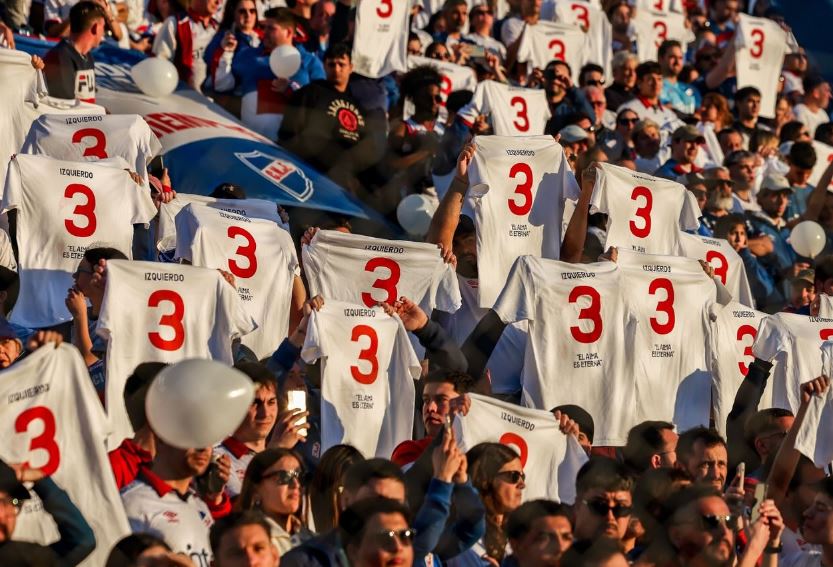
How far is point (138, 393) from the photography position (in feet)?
20.9

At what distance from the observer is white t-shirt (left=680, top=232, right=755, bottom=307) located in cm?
1006

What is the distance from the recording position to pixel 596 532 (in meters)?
6.22

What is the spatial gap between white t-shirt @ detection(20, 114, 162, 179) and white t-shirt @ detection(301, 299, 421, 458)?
1.67 metres

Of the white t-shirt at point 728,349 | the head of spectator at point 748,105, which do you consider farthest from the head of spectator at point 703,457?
the head of spectator at point 748,105

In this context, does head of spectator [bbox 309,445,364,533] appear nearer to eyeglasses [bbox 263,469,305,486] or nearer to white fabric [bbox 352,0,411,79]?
eyeglasses [bbox 263,469,305,486]

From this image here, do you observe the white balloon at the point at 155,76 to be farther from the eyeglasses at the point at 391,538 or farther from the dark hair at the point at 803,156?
the eyeglasses at the point at 391,538

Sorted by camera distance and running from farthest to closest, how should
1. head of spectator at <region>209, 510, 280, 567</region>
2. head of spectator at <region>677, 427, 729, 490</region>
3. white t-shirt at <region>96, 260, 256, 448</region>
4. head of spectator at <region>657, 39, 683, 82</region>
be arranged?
head of spectator at <region>657, 39, 683, 82</region>
white t-shirt at <region>96, 260, 256, 448</region>
head of spectator at <region>677, 427, 729, 490</region>
head of spectator at <region>209, 510, 280, 567</region>

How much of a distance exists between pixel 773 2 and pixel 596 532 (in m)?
11.5

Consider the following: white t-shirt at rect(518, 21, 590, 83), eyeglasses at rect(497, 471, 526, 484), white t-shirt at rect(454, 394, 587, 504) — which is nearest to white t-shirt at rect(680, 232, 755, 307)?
white t-shirt at rect(454, 394, 587, 504)

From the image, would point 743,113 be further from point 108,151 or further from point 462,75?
point 108,151

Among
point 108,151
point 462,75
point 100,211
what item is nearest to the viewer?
point 100,211

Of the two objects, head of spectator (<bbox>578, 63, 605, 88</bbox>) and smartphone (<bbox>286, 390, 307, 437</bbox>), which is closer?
smartphone (<bbox>286, 390, 307, 437</bbox>)

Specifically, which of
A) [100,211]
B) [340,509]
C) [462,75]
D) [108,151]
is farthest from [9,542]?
[462,75]

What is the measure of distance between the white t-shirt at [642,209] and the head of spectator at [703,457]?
7.58 feet
